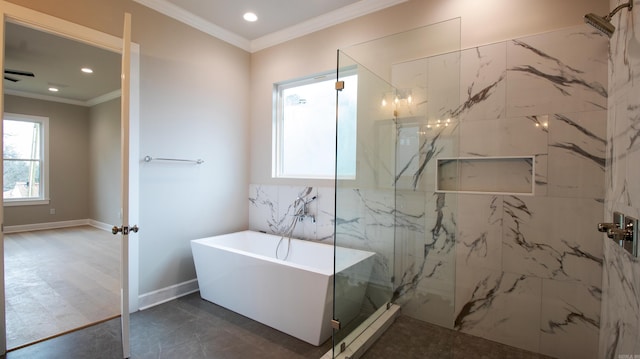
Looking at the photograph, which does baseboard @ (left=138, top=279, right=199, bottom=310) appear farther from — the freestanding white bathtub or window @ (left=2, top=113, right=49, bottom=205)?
window @ (left=2, top=113, right=49, bottom=205)

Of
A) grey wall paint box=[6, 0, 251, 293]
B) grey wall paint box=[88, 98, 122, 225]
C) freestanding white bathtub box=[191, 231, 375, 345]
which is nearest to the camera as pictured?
freestanding white bathtub box=[191, 231, 375, 345]

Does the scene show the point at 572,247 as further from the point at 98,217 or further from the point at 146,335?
the point at 98,217

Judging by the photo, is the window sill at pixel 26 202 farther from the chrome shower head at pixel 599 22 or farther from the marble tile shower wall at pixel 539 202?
the chrome shower head at pixel 599 22

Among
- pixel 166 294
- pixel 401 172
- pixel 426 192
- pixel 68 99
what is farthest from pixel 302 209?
pixel 68 99

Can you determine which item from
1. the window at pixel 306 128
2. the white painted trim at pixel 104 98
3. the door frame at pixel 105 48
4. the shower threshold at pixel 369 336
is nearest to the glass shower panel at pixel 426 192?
the shower threshold at pixel 369 336

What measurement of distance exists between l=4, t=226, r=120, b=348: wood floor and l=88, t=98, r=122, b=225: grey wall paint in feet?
2.22

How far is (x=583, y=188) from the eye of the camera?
76.2 inches

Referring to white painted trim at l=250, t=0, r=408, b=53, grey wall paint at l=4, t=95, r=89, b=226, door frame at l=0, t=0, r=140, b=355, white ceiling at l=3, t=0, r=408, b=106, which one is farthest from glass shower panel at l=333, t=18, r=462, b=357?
grey wall paint at l=4, t=95, r=89, b=226

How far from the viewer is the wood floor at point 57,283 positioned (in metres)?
2.44

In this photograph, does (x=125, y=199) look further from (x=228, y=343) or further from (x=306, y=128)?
(x=306, y=128)

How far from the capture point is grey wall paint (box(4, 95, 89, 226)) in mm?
5898

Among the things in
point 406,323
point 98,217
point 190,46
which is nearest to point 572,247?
point 406,323

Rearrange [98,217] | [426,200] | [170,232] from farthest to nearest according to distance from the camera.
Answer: [98,217] → [170,232] → [426,200]

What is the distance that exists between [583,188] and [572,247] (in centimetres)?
41
